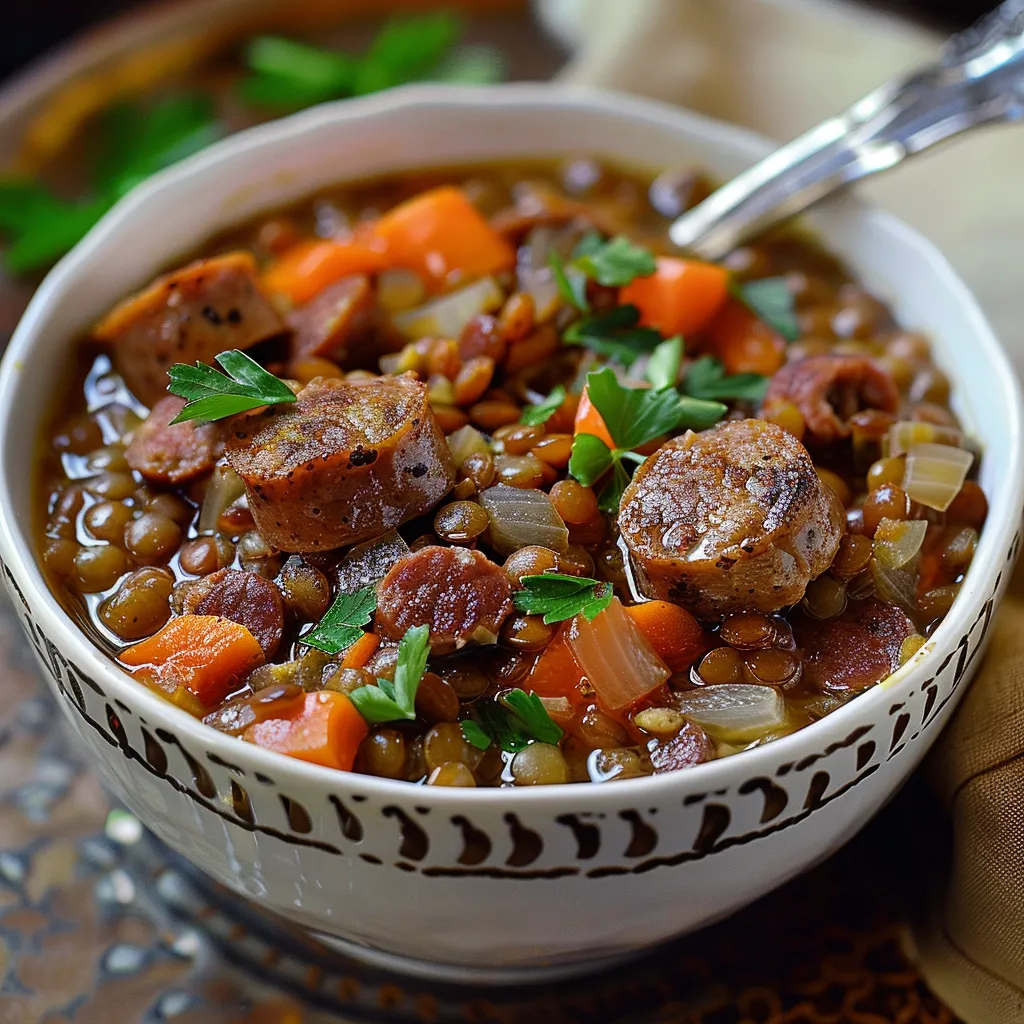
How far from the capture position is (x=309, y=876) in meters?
2.18

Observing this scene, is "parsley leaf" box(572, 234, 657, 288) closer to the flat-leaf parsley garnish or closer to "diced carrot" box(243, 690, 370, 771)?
the flat-leaf parsley garnish

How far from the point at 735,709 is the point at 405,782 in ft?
2.05

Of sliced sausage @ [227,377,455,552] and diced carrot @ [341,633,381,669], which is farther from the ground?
sliced sausage @ [227,377,455,552]

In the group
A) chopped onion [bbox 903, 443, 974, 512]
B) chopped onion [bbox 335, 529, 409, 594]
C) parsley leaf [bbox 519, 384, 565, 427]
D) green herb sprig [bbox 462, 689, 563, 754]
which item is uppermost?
parsley leaf [bbox 519, 384, 565, 427]

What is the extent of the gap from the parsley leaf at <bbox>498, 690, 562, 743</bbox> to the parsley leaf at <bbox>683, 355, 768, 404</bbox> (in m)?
0.90

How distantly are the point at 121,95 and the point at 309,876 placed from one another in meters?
3.08

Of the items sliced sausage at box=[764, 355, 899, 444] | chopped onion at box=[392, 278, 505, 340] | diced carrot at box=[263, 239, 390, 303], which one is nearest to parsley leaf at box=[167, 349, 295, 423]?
chopped onion at box=[392, 278, 505, 340]

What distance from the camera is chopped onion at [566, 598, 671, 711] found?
223cm

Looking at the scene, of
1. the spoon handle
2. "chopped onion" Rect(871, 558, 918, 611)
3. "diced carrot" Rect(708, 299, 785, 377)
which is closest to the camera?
"chopped onion" Rect(871, 558, 918, 611)

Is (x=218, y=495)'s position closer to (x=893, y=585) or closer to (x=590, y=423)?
(x=590, y=423)

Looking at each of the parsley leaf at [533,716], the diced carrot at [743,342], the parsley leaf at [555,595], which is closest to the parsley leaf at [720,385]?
the diced carrot at [743,342]

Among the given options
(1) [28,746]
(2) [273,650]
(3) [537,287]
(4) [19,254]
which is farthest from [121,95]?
(2) [273,650]

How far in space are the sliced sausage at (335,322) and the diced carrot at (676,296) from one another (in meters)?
0.62

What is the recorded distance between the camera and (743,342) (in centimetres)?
303
